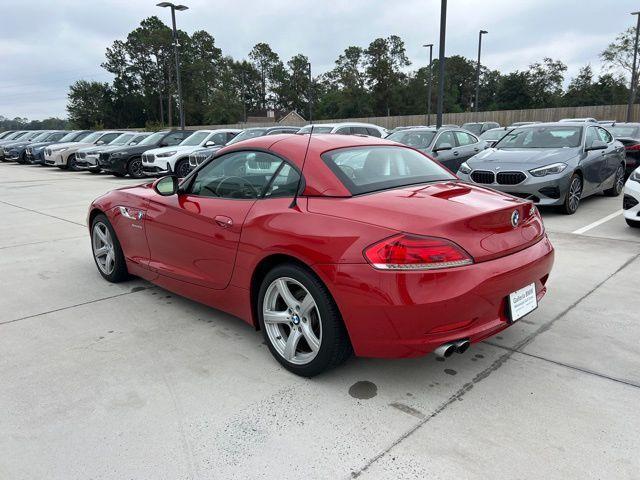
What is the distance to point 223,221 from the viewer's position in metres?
3.43

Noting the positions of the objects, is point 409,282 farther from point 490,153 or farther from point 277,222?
point 490,153

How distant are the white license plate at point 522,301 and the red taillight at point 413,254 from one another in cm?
52

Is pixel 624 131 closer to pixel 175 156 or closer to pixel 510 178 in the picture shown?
pixel 510 178

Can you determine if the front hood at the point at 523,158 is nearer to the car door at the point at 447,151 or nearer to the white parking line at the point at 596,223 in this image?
the white parking line at the point at 596,223

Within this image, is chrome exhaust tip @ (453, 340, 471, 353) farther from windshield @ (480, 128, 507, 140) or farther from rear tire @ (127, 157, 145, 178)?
windshield @ (480, 128, 507, 140)

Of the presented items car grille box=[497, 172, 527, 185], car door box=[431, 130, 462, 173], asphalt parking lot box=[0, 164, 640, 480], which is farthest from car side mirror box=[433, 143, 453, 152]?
asphalt parking lot box=[0, 164, 640, 480]

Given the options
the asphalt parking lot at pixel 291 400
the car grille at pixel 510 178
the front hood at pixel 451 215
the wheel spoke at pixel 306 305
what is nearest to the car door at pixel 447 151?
the car grille at pixel 510 178

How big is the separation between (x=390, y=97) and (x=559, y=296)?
269 ft

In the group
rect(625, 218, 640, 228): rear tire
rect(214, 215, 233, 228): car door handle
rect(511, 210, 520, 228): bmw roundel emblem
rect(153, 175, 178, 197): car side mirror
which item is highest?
rect(153, 175, 178, 197): car side mirror

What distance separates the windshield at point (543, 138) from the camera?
877 cm

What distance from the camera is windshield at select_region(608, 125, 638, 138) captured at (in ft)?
42.5

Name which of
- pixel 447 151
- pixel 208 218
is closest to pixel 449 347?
pixel 208 218

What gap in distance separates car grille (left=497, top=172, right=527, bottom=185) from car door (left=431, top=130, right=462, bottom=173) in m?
3.03

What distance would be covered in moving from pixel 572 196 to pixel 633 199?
1.61 meters
